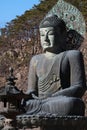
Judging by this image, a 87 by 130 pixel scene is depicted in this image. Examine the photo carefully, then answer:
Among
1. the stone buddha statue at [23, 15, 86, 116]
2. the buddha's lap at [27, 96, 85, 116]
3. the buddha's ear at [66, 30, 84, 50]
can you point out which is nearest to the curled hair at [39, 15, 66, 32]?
the stone buddha statue at [23, 15, 86, 116]

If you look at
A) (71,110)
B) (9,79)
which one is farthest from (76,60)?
(9,79)

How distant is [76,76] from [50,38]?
30.8 inches

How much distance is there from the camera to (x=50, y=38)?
9.70 metres

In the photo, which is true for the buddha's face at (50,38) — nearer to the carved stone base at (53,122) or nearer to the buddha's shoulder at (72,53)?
the buddha's shoulder at (72,53)

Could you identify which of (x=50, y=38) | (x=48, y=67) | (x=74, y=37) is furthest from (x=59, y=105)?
(x=74, y=37)

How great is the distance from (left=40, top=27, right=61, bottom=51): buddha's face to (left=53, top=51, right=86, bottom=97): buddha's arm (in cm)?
37

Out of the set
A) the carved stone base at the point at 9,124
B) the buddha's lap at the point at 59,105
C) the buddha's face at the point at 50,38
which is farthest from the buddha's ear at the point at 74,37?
the carved stone base at the point at 9,124

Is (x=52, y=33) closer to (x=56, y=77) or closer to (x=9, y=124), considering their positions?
(x=56, y=77)

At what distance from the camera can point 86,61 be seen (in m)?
20.9

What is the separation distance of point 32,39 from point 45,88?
1465 cm

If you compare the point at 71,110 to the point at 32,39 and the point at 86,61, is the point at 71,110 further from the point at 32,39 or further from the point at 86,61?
the point at 32,39

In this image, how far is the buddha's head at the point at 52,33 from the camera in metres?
9.69

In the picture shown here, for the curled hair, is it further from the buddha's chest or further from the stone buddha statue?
the buddha's chest

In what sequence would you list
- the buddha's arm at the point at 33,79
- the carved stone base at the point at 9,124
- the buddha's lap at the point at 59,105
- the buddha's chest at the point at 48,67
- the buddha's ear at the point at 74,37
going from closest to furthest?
1. the carved stone base at the point at 9,124
2. the buddha's lap at the point at 59,105
3. the buddha's chest at the point at 48,67
4. the buddha's arm at the point at 33,79
5. the buddha's ear at the point at 74,37
